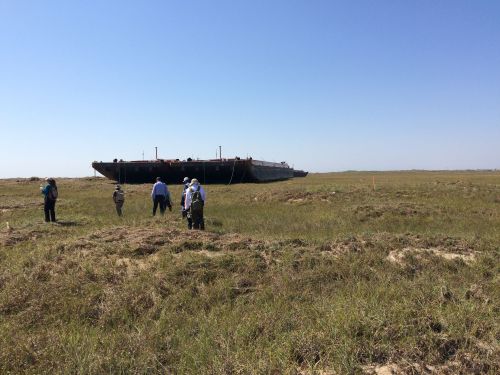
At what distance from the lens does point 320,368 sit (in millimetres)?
4027

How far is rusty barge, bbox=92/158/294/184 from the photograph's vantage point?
46.8 metres

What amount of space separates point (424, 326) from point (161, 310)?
352 centimetres

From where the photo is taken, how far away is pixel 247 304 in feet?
20.4

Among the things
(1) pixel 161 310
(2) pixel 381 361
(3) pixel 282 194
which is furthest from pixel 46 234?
(3) pixel 282 194

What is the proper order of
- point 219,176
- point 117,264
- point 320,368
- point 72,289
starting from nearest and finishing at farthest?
point 320,368 → point 72,289 → point 117,264 → point 219,176

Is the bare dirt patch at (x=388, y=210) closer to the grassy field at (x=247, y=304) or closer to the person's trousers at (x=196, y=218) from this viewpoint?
the grassy field at (x=247, y=304)

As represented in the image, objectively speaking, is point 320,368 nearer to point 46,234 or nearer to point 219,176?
point 46,234

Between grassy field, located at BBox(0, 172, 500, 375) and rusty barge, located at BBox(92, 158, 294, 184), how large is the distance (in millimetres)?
35111

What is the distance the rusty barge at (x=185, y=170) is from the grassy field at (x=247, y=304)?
3511cm

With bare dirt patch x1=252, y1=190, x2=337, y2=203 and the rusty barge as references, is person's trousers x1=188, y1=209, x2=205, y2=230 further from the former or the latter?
the rusty barge

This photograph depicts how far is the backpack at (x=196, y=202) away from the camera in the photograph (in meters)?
11.8

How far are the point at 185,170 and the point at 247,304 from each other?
1673 inches

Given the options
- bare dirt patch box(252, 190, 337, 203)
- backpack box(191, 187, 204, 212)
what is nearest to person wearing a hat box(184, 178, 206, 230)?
backpack box(191, 187, 204, 212)

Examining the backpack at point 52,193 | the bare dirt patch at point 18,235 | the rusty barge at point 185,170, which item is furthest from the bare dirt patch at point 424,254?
the rusty barge at point 185,170
